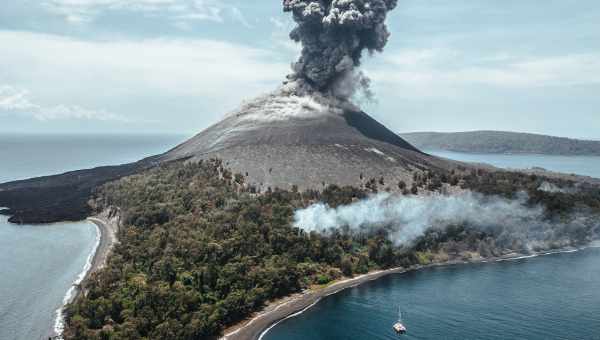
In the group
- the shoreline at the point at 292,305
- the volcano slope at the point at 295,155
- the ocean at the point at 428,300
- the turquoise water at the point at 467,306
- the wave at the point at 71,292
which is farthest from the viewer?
the volcano slope at the point at 295,155

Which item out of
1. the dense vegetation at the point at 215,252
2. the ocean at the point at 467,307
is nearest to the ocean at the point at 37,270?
the dense vegetation at the point at 215,252

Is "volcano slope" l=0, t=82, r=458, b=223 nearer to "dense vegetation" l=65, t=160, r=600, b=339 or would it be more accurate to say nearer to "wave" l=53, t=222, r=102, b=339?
"dense vegetation" l=65, t=160, r=600, b=339

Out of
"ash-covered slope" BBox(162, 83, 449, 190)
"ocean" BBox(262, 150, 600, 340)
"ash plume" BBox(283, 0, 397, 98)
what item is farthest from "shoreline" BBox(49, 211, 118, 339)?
"ash plume" BBox(283, 0, 397, 98)

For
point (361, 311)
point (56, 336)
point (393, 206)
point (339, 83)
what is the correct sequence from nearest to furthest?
point (56, 336), point (361, 311), point (393, 206), point (339, 83)

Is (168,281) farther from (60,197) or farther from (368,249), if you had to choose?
(60,197)

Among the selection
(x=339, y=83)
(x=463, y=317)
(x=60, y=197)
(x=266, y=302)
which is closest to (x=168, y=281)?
(x=266, y=302)

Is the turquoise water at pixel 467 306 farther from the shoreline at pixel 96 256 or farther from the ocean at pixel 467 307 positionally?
the shoreline at pixel 96 256
